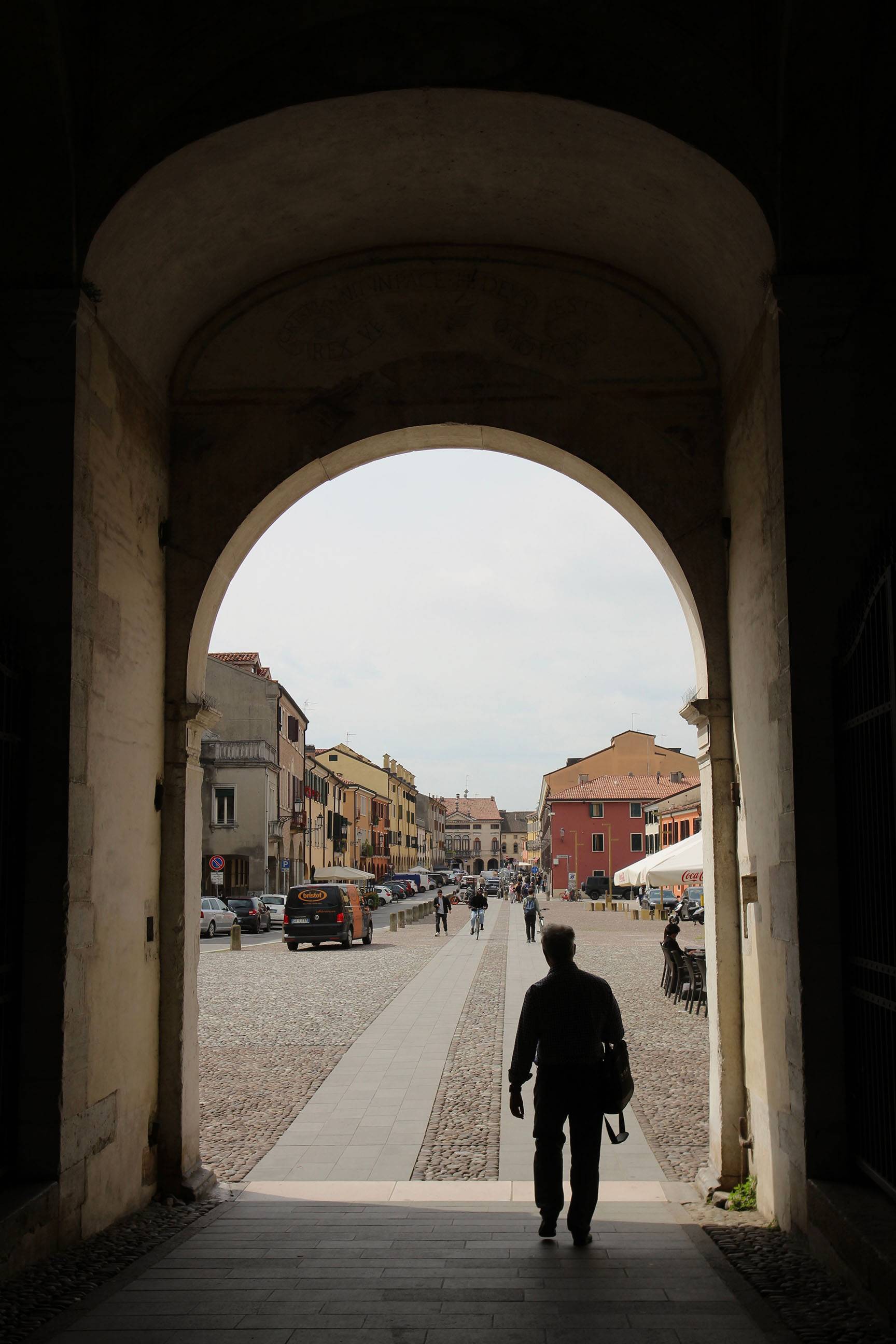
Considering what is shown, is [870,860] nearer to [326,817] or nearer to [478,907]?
[478,907]

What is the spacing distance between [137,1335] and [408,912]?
132 ft

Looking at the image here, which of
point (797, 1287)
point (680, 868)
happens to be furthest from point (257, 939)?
point (797, 1287)

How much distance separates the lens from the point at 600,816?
75.9 m

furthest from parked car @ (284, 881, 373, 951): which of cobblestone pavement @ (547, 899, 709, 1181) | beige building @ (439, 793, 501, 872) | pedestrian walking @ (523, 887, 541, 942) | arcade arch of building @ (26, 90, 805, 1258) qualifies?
beige building @ (439, 793, 501, 872)

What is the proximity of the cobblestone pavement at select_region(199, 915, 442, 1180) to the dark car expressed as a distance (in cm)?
843

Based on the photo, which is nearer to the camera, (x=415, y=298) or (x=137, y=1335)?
(x=137, y=1335)

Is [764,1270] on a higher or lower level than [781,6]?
lower

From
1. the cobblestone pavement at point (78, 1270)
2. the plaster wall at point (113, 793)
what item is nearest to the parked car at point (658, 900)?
the plaster wall at point (113, 793)

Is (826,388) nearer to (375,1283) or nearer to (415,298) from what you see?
(415,298)

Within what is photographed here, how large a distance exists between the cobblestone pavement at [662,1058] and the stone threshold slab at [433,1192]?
0.43 metres

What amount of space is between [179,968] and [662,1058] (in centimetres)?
641

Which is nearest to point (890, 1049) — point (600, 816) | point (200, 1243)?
point (200, 1243)

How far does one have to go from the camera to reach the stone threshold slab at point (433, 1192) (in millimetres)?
6750

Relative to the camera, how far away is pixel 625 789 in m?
76.9
